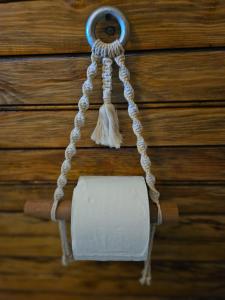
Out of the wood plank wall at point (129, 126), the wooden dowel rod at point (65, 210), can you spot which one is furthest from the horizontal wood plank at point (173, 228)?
the wooden dowel rod at point (65, 210)

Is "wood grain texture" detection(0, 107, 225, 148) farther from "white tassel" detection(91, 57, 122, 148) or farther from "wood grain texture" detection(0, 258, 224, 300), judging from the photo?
"wood grain texture" detection(0, 258, 224, 300)

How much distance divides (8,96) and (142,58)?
0.22 meters

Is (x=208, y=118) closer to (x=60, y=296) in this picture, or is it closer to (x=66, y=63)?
(x=66, y=63)

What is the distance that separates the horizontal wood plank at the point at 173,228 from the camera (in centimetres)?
50

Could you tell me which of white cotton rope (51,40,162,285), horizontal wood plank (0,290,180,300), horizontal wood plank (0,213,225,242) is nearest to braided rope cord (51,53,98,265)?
white cotton rope (51,40,162,285)

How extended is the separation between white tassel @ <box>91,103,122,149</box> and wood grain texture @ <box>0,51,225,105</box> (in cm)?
3

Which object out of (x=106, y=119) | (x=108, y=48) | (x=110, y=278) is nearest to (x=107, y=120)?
(x=106, y=119)

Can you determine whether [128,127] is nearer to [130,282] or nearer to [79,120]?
[79,120]

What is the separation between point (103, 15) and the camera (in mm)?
367

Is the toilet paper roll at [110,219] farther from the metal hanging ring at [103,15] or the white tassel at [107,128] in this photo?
the metal hanging ring at [103,15]

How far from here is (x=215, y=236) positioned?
505 mm

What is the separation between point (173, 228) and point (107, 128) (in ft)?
0.80

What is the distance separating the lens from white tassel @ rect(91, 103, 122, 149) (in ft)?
1.32

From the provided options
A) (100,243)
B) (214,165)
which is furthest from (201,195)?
(100,243)
